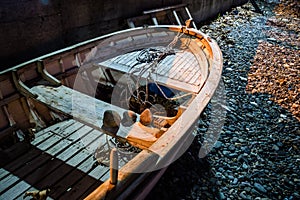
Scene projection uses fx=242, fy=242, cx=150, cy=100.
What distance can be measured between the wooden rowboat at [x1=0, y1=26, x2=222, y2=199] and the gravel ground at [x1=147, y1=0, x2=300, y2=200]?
72 centimetres

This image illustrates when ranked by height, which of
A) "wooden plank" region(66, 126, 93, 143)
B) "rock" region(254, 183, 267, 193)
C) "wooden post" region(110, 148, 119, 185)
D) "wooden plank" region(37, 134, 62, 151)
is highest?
"wooden post" region(110, 148, 119, 185)

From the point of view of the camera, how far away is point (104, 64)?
5664 mm

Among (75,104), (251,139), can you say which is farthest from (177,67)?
(75,104)

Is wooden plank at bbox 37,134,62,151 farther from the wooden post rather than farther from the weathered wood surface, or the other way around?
the wooden post

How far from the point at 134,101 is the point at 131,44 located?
2047 mm

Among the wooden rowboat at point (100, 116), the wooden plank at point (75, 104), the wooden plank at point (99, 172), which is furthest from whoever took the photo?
the wooden plank at point (99, 172)

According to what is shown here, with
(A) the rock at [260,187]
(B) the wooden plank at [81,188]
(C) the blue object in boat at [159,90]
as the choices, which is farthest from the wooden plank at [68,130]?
(A) the rock at [260,187]

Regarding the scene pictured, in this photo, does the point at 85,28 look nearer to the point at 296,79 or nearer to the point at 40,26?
the point at 40,26

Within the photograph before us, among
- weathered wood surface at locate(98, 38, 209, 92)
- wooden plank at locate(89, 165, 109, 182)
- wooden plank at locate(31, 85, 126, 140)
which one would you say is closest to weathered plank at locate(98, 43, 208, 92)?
weathered wood surface at locate(98, 38, 209, 92)

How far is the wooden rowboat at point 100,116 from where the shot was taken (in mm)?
2871

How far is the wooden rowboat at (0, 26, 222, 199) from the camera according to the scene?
9.42 feet

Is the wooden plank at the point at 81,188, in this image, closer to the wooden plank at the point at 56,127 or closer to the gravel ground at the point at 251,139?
the gravel ground at the point at 251,139

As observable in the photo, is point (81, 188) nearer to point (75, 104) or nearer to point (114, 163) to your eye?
point (75, 104)

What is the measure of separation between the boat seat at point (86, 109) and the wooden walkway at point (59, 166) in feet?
2.94
